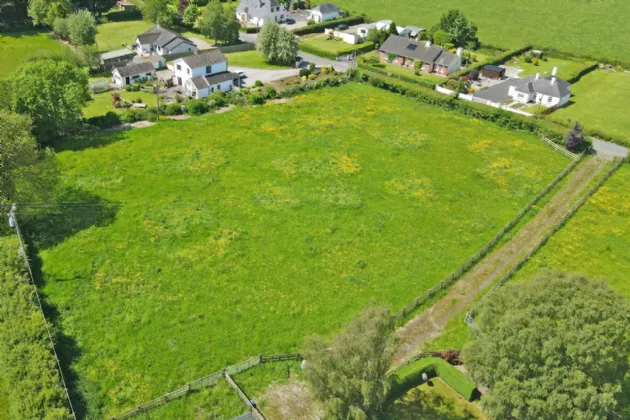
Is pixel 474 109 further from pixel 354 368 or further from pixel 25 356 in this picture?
pixel 25 356

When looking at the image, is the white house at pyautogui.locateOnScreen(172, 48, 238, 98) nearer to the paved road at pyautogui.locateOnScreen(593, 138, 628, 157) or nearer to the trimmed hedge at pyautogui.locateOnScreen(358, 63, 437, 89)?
the trimmed hedge at pyautogui.locateOnScreen(358, 63, 437, 89)

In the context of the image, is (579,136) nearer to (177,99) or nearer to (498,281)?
(498,281)

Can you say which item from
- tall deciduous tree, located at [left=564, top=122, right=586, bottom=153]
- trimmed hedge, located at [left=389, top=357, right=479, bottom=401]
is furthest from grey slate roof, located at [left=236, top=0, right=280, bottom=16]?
trimmed hedge, located at [left=389, top=357, right=479, bottom=401]

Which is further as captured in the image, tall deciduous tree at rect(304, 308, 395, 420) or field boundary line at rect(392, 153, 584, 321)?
field boundary line at rect(392, 153, 584, 321)

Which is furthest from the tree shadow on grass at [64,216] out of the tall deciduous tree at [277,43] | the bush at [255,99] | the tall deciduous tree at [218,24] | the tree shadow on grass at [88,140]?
the tall deciduous tree at [218,24]

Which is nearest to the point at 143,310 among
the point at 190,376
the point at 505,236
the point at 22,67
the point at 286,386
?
the point at 190,376

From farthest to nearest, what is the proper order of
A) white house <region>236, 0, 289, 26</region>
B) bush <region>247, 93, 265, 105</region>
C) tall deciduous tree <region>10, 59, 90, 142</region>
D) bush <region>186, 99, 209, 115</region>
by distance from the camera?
1. white house <region>236, 0, 289, 26</region>
2. bush <region>247, 93, 265, 105</region>
3. bush <region>186, 99, 209, 115</region>
4. tall deciduous tree <region>10, 59, 90, 142</region>
